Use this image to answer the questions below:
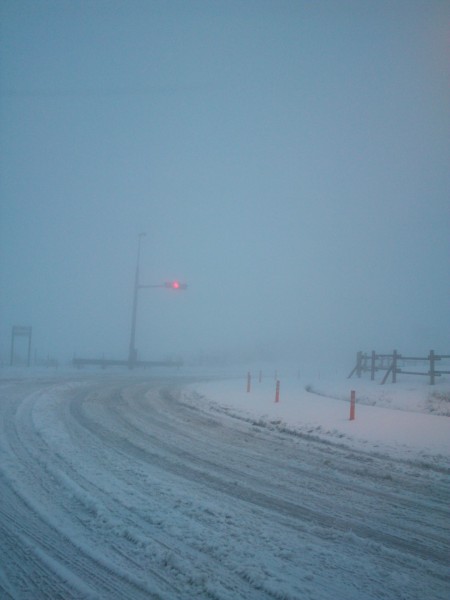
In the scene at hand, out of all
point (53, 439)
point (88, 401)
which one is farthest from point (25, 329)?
point (53, 439)

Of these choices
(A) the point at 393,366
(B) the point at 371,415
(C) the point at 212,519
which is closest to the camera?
(C) the point at 212,519

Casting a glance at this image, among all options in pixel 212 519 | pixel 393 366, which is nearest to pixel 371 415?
pixel 212 519

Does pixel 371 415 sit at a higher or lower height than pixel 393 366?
lower

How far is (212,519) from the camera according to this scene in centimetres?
452

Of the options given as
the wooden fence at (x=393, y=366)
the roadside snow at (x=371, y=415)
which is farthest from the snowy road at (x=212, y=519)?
the wooden fence at (x=393, y=366)

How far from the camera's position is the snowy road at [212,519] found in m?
3.27

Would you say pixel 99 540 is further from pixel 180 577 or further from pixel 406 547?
pixel 406 547

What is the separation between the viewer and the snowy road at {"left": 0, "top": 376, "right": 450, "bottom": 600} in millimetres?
3273

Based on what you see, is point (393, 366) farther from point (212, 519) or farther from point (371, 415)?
point (212, 519)

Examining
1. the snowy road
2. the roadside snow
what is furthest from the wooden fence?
the snowy road

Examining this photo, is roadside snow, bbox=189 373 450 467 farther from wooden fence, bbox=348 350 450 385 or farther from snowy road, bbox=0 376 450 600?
snowy road, bbox=0 376 450 600

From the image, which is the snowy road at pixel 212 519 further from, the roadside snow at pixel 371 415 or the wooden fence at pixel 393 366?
the wooden fence at pixel 393 366

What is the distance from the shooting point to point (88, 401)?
45.1ft

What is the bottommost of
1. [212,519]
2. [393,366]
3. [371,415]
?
[371,415]
